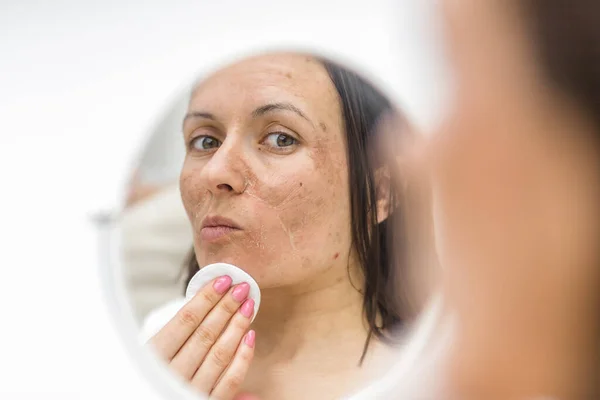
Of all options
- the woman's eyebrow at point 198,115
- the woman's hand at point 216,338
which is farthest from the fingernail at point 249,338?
the woman's eyebrow at point 198,115

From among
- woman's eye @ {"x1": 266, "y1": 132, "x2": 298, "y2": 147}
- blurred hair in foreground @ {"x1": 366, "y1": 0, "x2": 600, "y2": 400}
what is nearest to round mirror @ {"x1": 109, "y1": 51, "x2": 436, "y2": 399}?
woman's eye @ {"x1": 266, "y1": 132, "x2": 298, "y2": 147}

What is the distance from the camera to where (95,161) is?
0.78m

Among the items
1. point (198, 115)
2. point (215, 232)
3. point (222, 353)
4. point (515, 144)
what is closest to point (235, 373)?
point (222, 353)

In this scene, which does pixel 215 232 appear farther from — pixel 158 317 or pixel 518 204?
pixel 518 204

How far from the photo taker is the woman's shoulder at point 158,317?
0.67m

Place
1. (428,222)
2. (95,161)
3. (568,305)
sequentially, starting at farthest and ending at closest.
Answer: (95,161) → (428,222) → (568,305)

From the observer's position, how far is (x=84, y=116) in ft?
2.68

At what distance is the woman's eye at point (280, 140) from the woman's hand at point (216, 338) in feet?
0.48

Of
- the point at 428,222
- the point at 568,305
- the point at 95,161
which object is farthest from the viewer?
the point at 95,161

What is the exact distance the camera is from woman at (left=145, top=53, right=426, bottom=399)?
2.06 feet

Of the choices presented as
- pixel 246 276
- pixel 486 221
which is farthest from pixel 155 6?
pixel 486 221

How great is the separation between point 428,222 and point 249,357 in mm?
231

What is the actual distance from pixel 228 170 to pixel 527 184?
32 cm

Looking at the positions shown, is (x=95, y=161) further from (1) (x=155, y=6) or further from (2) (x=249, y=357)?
(2) (x=249, y=357)
